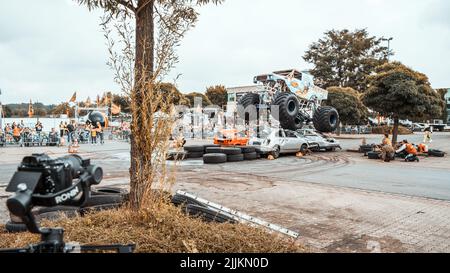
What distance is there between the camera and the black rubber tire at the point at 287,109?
18891mm

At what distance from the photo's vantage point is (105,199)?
6.03 m

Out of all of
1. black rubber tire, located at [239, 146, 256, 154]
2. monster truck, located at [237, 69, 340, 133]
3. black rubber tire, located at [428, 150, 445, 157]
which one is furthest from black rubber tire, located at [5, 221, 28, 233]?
black rubber tire, located at [428, 150, 445, 157]

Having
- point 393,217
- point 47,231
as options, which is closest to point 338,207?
point 393,217

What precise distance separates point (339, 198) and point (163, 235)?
5.13m

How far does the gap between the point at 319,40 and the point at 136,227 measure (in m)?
64.6

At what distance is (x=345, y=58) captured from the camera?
60.9m

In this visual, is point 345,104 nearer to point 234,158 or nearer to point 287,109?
point 287,109

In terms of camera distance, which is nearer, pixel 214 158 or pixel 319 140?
pixel 214 158

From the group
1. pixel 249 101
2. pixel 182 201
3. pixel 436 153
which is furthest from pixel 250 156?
pixel 182 201

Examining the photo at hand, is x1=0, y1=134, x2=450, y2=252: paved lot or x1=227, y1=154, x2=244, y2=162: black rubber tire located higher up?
x1=227, y1=154, x2=244, y2=162: black rubber tire

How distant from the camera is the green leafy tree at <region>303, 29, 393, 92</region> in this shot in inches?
2343

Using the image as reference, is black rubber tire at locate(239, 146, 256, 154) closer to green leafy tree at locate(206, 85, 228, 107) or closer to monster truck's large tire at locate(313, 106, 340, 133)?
monster truck's large tire at locate(313, 106, 340, 133)

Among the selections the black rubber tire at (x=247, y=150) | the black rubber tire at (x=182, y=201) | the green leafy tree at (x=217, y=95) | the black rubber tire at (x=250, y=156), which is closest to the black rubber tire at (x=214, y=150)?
the black rubber tire at (x=247, y=150)
